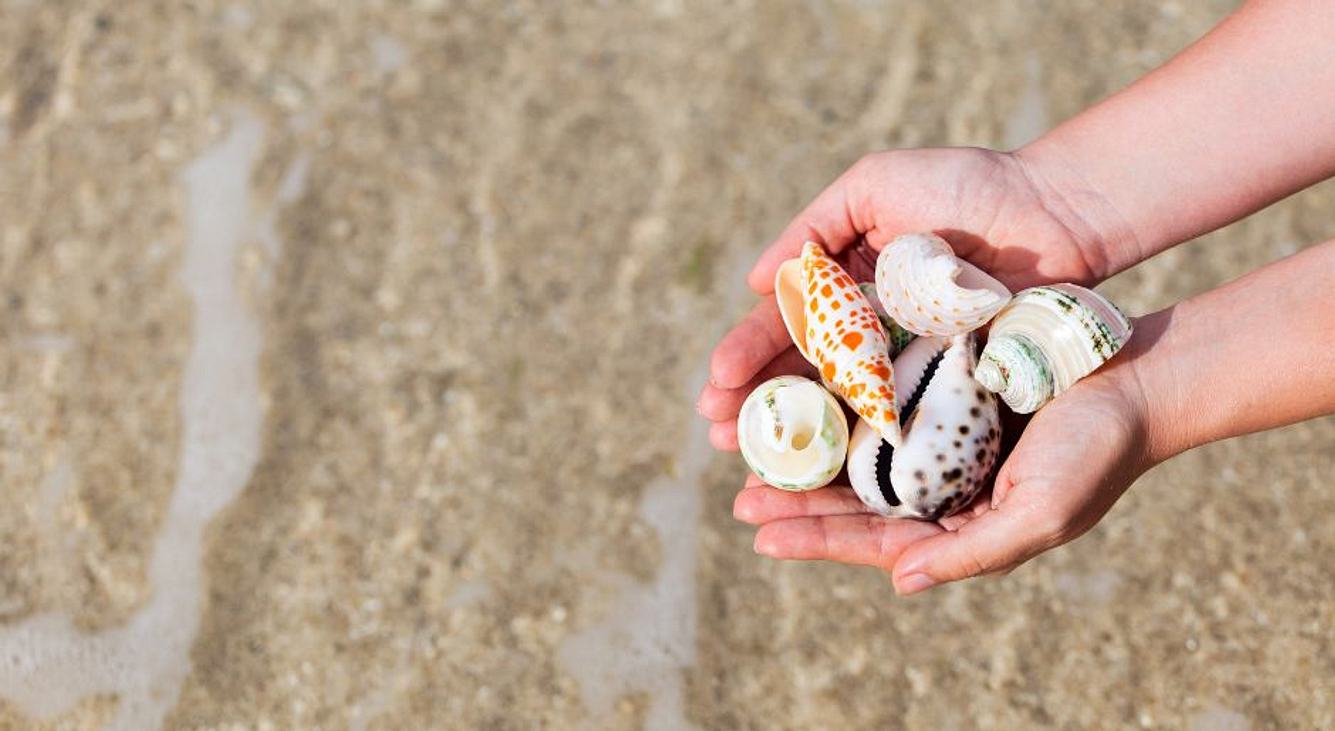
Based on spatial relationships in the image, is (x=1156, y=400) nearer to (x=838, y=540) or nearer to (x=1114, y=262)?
(x=1114, y=262)

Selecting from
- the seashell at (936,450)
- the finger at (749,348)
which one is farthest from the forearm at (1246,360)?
the finger at (749,348)

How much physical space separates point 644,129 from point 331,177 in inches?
32.4

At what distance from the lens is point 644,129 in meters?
3.31

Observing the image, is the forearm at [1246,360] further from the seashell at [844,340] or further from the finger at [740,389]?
the finger at [740,389]

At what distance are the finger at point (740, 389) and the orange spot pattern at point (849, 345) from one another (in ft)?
0.38

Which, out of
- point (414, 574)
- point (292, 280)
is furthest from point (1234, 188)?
point (292, 280)

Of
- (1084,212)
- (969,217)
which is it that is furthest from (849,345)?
(1084,212)

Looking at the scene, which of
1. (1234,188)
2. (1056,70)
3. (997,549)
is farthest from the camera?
(1056,70)

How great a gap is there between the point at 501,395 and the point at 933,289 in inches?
46.5

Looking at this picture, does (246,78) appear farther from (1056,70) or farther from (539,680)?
(1056,70)

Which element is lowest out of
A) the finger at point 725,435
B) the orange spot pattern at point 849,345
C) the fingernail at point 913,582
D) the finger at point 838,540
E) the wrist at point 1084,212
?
the finger at point 725,435

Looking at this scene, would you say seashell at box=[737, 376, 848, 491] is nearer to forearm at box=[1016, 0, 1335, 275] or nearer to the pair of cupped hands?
the pair of cupped hands

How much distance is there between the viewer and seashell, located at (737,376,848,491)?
2111mm

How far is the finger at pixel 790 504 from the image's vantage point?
2156mm
